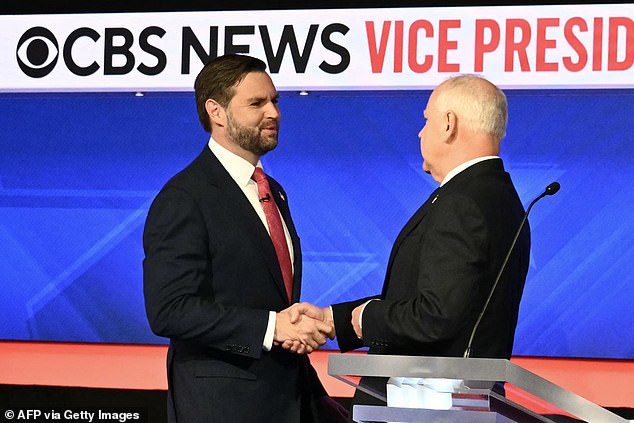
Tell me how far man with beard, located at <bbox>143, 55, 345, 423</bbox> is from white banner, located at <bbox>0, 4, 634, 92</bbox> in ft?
6.42

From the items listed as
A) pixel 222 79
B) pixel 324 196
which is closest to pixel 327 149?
pixel 324 196

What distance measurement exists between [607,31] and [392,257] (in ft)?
8.27

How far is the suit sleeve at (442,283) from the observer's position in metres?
2.44

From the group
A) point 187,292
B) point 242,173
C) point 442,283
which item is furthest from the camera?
point 242,173

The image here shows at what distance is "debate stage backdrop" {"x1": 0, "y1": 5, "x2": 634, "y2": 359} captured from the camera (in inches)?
191

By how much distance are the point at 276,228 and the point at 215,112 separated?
38 cm

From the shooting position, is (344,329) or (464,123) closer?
(464,123)

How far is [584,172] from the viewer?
4.85 meters

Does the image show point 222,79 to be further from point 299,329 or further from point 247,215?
point 299,329

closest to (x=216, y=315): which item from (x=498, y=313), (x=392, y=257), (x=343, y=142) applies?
(x=392, y=257)

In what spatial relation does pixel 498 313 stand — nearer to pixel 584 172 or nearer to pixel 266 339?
pixel 266 339

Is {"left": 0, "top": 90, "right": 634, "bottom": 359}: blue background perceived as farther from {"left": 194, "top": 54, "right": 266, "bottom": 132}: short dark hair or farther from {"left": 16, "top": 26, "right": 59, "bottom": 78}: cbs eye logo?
{"left": 194, "top": 54, "right": 266, "bottom": 132}: short dark hair

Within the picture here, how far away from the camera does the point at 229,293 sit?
2.88 metres

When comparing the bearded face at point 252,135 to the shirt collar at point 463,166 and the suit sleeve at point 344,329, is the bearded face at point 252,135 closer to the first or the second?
the suit sleeve at point 344,329
